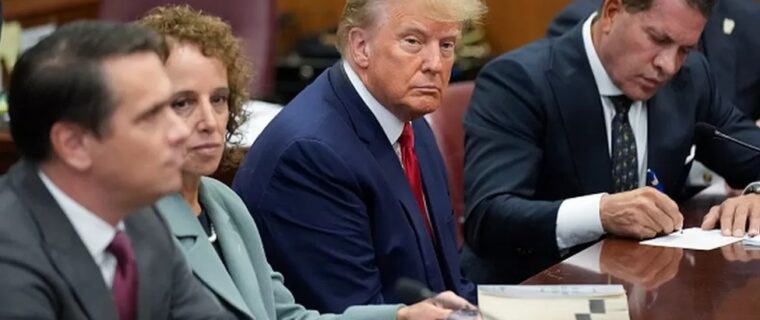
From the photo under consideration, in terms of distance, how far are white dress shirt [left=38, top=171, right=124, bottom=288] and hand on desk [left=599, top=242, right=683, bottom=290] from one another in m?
1.14

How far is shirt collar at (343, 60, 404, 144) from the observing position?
270 centimetres

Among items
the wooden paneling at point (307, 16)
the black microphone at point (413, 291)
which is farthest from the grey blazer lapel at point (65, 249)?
the wooden paneling at point (307, 16)

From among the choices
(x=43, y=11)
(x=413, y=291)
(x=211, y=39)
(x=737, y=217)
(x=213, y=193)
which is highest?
(x=211, y=39)

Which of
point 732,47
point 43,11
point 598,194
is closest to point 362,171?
point 598,194

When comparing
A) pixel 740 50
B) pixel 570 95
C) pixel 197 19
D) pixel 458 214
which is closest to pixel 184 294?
pixel 197 19

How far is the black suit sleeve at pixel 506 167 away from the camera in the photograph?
303 centimetres

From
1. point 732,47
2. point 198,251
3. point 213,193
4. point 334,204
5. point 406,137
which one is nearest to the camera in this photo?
point 198,251

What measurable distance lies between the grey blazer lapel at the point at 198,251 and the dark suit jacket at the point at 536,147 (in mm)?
1051

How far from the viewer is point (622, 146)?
10.5 feet

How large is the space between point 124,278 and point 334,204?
0.82 meters

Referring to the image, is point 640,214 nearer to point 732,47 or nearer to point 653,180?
point 653,180

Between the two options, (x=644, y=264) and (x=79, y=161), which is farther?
(x=644, y=264)

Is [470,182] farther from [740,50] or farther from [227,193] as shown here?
[740,50]

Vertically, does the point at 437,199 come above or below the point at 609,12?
below
